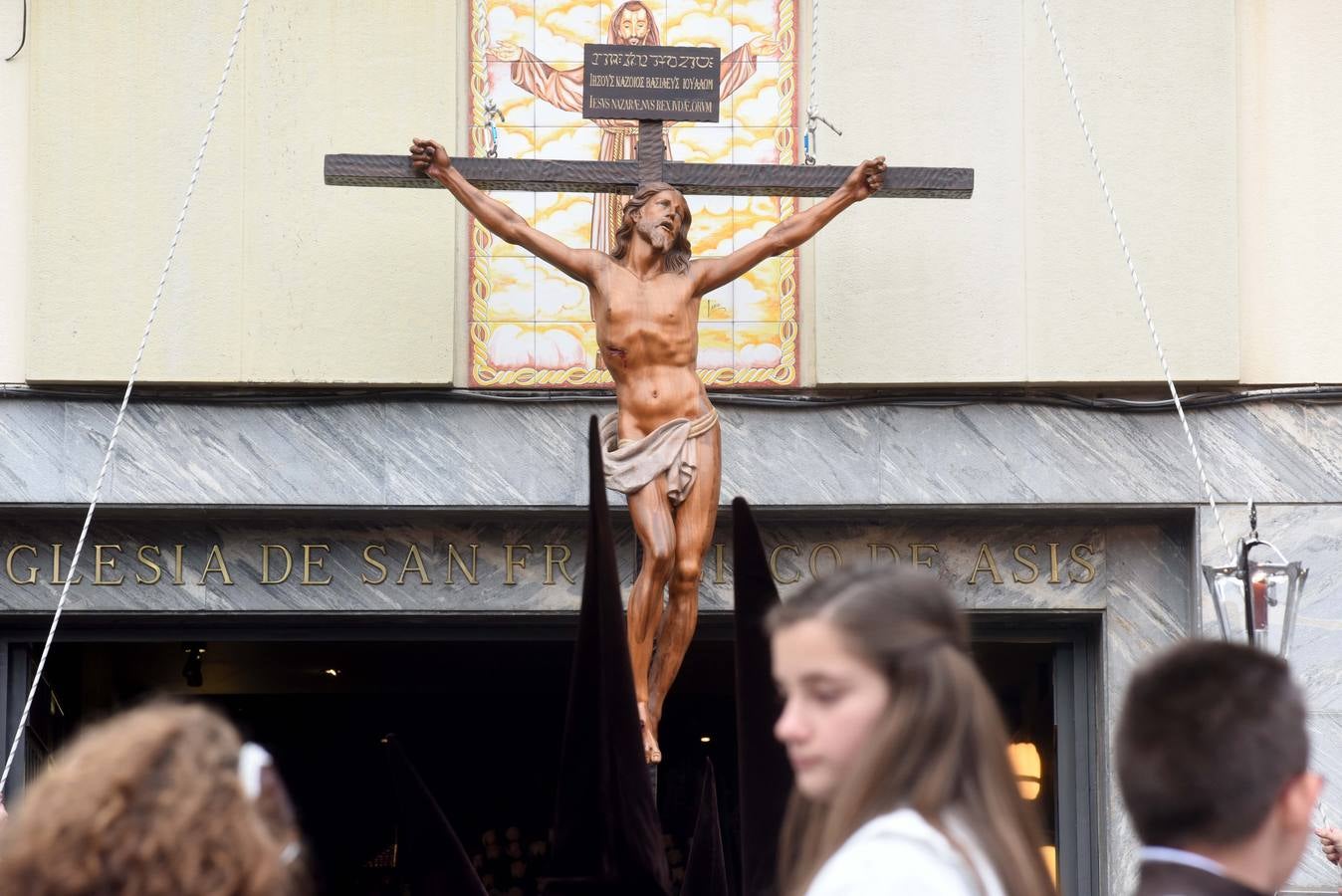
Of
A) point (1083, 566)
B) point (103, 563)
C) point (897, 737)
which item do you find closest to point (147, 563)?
point (103, 563)

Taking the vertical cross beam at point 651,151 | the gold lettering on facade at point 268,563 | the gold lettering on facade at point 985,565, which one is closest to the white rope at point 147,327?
the gold lettering on facade at point 268,563

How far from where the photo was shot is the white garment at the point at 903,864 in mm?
2455

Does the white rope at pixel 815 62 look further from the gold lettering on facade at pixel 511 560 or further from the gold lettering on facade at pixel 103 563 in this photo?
the gold lettering on facade at pixel 103 563

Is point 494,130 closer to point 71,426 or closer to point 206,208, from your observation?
point 206,208

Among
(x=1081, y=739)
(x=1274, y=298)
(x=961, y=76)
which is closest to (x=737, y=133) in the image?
(x=961, y=76)

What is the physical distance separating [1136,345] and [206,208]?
14.4 ft

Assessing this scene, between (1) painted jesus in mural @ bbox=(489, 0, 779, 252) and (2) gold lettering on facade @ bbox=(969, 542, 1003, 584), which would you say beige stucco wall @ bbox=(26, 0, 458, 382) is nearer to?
(1) painted jesus in mural @ bbox=(489, 0, 779, 252)

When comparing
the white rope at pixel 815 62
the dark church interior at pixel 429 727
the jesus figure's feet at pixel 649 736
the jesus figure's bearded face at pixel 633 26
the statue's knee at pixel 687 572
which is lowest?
the dark church interior at pixel 429 727

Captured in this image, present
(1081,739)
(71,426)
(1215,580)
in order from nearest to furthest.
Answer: (1215,580) → (71,426) → (1081,739)

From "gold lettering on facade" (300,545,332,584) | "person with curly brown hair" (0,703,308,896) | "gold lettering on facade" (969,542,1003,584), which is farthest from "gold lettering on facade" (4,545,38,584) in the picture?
"person with curly brown hair" (0,703,308,896)

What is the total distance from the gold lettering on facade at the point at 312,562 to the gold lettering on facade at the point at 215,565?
0.36m

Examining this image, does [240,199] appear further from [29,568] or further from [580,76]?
[29,568]

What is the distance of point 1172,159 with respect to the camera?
945cm

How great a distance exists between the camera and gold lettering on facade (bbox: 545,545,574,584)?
9.73 m
